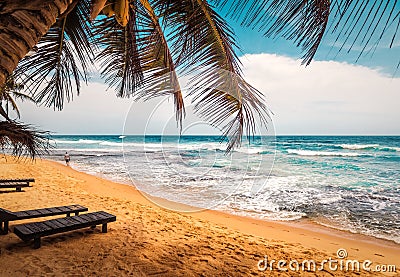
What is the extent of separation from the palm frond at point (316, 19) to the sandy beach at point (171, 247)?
9.56ft

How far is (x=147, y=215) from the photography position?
5879 mm

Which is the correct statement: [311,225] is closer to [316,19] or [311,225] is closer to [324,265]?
[324,265]

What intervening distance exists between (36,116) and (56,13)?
4.57m

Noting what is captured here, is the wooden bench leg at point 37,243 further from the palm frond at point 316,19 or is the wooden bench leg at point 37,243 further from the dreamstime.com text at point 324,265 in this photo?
the palm frond at point 316,19

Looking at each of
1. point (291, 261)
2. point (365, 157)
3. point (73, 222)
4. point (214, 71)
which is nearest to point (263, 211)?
point (291, 261)

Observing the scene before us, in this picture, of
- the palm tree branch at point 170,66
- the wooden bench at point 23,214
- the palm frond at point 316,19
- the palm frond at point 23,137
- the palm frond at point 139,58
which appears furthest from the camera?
the wooden bench at point 23,214

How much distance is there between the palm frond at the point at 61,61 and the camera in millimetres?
2748

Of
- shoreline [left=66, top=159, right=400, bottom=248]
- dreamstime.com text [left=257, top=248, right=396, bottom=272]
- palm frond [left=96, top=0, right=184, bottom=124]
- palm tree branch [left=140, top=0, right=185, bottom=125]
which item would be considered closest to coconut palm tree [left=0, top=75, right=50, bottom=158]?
palm frond [left=96, top=0, right=184, bottom=124]

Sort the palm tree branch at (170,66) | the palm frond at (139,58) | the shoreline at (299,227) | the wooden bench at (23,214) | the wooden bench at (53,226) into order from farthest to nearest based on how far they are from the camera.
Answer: the shoreline at (299,227)
the wooden bench at (23,214)
the wooden bench at (53,226)
the palm frond at (139,58)
the palm tree branch at (170,66)

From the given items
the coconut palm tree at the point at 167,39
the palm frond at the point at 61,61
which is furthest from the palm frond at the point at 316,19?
the palm frond at the point at 61,61

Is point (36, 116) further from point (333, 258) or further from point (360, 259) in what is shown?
point (360, 259)

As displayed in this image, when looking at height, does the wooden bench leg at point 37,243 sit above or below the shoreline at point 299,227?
above

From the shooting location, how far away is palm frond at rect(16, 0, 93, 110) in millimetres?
2748

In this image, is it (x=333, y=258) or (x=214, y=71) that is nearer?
(x=214, y=71)
